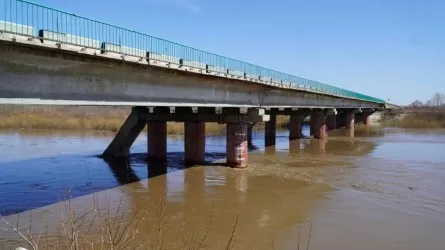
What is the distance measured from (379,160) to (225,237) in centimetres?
1965

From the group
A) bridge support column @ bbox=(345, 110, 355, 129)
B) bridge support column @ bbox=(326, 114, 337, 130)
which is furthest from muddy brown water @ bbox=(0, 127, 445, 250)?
bridge support column @ bbox=(326, 114, 337, 130)

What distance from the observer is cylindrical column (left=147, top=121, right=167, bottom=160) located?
86.6ft

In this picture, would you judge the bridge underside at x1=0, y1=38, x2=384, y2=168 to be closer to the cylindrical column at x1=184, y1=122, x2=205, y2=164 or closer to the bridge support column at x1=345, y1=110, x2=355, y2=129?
the cylindrical column at x1=184, y1=122, x2=205, y2=164

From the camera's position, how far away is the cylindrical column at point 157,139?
26.4 meters

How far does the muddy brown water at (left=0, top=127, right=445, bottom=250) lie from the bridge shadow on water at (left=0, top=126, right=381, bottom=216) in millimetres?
47

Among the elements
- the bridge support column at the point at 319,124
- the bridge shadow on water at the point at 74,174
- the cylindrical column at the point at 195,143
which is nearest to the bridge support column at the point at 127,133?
the bridge shadow on water at the point at 74,174

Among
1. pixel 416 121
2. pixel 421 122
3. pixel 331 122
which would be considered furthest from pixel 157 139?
pixel 416 121

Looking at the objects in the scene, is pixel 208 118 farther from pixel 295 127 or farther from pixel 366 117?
pixel 366 117

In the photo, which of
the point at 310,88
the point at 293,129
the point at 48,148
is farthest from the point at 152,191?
the point at 293,129

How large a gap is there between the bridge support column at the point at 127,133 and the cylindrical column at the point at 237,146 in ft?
20.6

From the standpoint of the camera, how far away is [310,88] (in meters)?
35.8

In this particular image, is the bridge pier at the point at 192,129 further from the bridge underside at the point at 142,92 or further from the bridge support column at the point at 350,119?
the bridge support column at the point at 350,119

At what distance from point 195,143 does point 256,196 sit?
9270 mm

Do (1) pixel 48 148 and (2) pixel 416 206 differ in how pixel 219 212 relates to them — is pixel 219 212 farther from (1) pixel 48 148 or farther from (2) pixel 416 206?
(1) pixel 48 148
